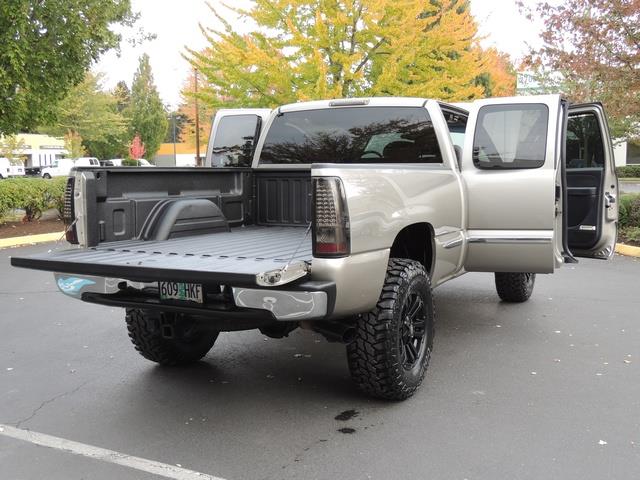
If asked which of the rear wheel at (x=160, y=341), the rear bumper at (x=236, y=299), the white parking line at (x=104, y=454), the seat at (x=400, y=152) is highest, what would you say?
the seat at (x=400, y=152)

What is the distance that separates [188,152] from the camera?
62375 millimetres

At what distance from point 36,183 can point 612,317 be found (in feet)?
40.2

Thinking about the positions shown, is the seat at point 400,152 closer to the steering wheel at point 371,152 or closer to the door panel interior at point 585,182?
the steering wheel at point 371,152

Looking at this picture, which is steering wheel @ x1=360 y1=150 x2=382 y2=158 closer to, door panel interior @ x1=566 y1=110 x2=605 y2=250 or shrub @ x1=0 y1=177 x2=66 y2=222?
door panel interior @ x1=566 y1=110 x2=605 y2=250

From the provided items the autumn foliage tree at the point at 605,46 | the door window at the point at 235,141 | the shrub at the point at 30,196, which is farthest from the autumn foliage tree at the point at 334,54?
the door window at the point at 235,141

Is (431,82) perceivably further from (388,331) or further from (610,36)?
(388,331)

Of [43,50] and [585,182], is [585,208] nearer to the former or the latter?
[585,182]

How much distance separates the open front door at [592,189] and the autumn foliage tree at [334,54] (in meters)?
6.34

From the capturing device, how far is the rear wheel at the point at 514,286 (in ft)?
21.7

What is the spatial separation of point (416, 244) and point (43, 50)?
1043 centimetres

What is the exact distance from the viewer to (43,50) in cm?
1212

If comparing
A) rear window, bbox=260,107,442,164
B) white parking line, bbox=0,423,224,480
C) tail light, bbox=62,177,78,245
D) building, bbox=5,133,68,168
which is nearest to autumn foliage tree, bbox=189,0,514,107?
rear window, bbox=260,107,442,164

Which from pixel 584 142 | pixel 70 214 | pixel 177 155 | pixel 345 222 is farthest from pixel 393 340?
pixel 177 155

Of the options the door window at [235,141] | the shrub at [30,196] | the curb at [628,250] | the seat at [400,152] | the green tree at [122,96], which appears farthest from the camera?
the green tree at [122,96]
